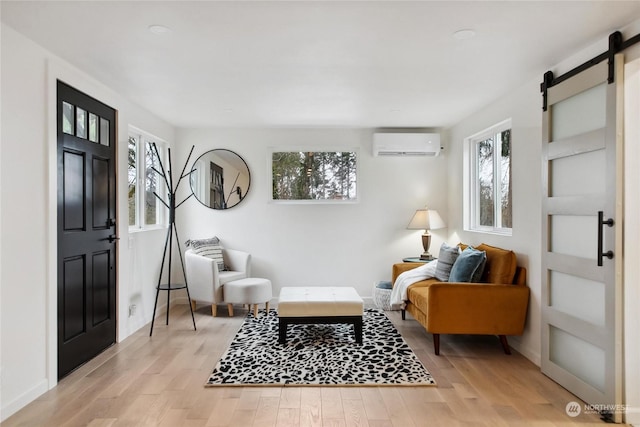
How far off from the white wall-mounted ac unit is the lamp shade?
0.80 metres

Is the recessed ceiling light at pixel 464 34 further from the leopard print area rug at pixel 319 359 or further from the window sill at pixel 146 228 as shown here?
the window sill at pixel 146 228

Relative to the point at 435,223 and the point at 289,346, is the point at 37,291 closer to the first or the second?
the point at 289,346

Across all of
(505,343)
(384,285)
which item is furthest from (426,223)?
(505,343)

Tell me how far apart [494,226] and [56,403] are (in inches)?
164

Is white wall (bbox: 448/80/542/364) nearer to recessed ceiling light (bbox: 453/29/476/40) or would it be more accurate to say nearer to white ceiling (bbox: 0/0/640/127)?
white ceiling (bbox: 0/0/640/127)

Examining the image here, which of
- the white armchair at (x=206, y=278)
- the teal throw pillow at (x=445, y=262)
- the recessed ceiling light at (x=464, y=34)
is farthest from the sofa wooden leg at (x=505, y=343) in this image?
the white armchair at (x=206, y=278)

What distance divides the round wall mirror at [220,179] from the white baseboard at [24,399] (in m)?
3.29

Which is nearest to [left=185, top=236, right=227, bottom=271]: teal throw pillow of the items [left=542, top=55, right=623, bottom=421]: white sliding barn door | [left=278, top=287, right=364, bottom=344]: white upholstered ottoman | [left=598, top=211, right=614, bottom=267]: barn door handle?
[left=278, top=287, right=364, bottom=344]: white upholstered ottoman

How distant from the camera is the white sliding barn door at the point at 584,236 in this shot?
2705mm

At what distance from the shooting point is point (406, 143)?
591 centimetres

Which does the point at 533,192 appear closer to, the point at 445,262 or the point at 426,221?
the point at 445,262

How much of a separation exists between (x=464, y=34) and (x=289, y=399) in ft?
8.41

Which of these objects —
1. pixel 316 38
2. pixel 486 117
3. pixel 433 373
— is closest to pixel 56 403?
pixel 433 373

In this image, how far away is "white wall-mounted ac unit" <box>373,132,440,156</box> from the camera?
5902 millimetres
